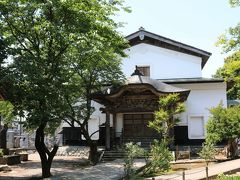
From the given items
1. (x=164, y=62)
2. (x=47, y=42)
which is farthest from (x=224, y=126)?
(x=164, y=62)

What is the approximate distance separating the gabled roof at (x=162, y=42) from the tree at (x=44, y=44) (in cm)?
1352

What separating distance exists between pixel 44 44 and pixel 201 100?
53.5 ft

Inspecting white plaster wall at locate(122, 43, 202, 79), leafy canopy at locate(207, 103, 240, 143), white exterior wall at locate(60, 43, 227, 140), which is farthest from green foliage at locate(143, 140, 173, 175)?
white plaster wall at locate(122, 43, 202, 79)

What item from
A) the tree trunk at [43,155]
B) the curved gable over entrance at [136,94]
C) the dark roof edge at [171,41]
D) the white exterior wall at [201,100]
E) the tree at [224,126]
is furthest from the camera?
the dark roof edge at [171,41]

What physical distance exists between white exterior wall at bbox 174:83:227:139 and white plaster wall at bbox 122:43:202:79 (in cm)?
198

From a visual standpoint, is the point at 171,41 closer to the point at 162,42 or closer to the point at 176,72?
the point at 162,42

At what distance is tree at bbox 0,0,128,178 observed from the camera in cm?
1592

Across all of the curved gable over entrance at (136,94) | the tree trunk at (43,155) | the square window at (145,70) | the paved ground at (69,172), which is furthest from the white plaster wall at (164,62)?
the tree trunk at (43,155)

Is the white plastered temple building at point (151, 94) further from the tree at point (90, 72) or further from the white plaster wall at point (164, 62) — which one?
the tree at point (90, 72)

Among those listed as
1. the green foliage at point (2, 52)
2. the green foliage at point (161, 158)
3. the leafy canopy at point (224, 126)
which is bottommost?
the green foliage at point (161, 158)

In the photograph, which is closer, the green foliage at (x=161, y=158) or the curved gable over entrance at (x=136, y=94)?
the green foliage at (x=161, y=158)

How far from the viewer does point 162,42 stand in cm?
3184

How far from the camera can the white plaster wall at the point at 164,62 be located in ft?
104

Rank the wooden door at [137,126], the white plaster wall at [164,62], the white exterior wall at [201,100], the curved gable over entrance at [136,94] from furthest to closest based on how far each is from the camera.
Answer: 1. the white plaster wall at [164,62]
2. the white exterior wall at [201,100]
3. the wooden door at [137,126]
4. the curved gable over entrance at [136,94]
